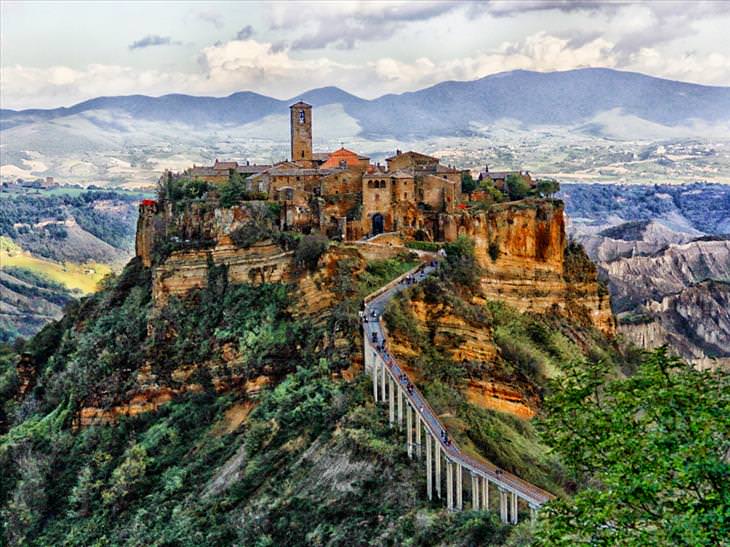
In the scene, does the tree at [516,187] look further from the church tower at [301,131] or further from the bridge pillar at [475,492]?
the bridge pillar at [475,492]

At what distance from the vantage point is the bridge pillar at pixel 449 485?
32.1m

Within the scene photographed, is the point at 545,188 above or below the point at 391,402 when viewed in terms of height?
above

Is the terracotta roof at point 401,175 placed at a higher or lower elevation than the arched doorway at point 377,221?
higher

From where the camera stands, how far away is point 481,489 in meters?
32.2

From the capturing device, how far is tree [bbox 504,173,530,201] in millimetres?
63719

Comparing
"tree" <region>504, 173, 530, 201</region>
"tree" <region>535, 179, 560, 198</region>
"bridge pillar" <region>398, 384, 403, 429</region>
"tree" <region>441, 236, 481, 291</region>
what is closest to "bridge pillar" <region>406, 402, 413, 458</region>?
"bridge pillar" <region>398, 384, 403, 429</region>

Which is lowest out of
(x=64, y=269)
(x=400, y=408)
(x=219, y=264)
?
(x=64, y=269)

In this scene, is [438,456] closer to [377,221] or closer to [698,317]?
[377,221]

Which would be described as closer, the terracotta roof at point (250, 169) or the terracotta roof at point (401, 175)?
the terracotta roof at point (401, 175)

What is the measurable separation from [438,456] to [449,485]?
3.55ft

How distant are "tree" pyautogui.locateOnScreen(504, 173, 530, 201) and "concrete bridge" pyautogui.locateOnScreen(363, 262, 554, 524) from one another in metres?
23.8

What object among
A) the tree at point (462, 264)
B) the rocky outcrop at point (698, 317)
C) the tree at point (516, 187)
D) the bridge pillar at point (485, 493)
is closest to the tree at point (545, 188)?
the tree at point (516, 187)

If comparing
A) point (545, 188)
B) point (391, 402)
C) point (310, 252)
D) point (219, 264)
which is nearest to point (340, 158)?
point (545, 188)

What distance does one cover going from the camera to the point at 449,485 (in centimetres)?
3238
